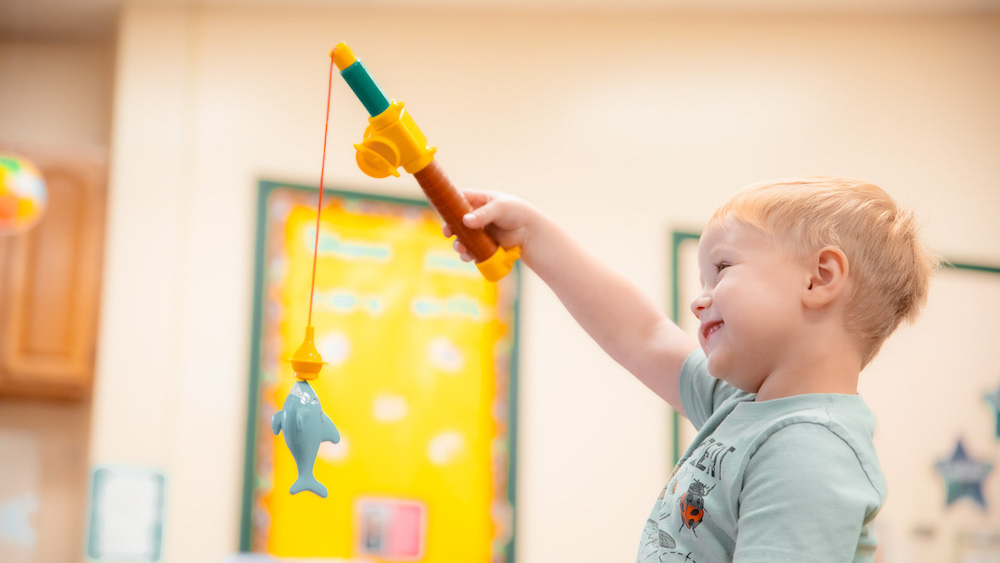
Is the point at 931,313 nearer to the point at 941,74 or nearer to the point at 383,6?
the point at 941,74

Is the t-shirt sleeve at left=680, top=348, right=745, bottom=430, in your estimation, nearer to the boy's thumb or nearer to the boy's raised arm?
the boy's raised arm

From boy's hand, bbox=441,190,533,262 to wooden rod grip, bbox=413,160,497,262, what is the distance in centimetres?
1

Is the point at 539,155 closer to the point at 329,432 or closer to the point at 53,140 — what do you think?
the point at 53,140

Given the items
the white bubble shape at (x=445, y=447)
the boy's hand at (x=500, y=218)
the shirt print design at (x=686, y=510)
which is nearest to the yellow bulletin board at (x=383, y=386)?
the white bubble shape at (x=445, y=447)

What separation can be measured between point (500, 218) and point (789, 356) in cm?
31

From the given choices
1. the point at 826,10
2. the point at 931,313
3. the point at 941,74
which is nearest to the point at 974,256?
the point at 931,313

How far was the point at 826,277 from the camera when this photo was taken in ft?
2.24

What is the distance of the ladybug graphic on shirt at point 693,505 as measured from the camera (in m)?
0.66

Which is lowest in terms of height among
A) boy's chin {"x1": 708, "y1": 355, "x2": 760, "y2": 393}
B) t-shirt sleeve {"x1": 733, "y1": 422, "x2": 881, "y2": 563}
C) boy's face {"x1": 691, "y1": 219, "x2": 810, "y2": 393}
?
t-shirt sleeve {"x1": 733, "y1": 422, "x2": 881, "y2": 563}

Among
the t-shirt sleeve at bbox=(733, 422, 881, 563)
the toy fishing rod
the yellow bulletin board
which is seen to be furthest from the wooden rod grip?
the yellow bulletin board

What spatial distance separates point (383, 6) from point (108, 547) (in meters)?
1.51

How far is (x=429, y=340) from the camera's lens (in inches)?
89.3

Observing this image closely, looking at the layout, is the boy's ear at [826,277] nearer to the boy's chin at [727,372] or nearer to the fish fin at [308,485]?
the boy's chin at [727,372]

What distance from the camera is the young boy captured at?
605 millimetres
